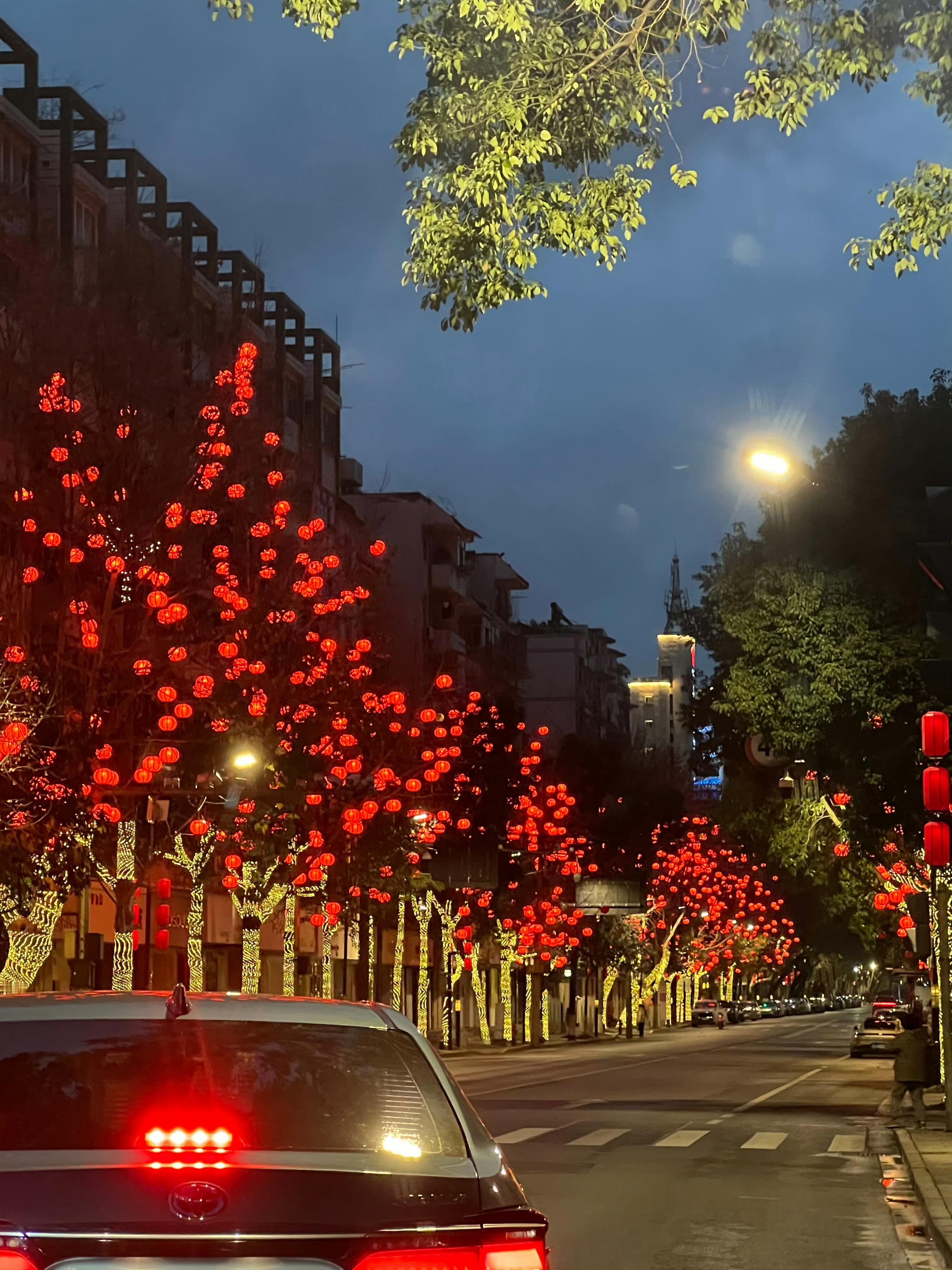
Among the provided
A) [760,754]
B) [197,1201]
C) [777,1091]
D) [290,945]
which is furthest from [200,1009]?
[290,945]

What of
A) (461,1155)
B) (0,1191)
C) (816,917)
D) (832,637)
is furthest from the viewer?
(816,917)

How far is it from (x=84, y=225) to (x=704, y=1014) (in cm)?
7838

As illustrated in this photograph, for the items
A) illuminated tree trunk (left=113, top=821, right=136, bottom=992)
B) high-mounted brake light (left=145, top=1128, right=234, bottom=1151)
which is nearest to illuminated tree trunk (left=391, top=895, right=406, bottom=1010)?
illuminated tree trunk (left=113, top=821, right=136, bottom=992)

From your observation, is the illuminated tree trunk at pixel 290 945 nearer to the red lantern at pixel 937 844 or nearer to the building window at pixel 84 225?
the building window at pixel 84 225

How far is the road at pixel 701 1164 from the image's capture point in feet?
44.1

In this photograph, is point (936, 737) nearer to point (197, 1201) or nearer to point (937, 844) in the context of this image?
point (937, 844)

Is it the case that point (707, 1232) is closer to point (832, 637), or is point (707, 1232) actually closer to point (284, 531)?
point (832, 637)

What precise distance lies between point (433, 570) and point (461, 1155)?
3237 inches

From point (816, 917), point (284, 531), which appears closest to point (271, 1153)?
point (284, 531)

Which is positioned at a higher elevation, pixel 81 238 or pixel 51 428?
pixel 81 238

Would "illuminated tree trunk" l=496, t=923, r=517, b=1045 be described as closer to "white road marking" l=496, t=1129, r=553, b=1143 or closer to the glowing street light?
"white road marking" l=496, t=1129, r=553, b=1143

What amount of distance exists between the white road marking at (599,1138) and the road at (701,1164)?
0.19 ft

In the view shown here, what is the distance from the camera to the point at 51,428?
32625 mm

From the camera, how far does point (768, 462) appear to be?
2094 centimetres
